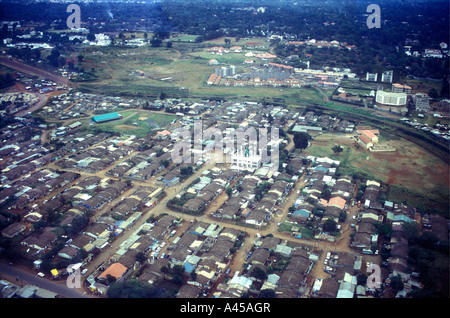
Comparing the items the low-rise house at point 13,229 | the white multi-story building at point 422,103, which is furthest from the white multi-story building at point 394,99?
the low-rise house at point 13,229

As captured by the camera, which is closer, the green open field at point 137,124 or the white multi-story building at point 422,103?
the green open field at point 137,124

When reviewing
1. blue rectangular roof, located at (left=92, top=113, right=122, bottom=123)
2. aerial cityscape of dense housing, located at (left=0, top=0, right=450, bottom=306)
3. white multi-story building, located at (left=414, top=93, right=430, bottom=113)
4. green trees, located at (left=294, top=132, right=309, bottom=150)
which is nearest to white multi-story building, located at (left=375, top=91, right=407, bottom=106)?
aerial cityscape of dense housing, located at (left=0, top=0, right=450, bottom=306)

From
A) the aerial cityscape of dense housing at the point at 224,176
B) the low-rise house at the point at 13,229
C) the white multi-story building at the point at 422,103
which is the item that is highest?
the white multi-story building at the point at 422,103

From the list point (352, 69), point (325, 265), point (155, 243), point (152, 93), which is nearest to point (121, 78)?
point (152, 93)

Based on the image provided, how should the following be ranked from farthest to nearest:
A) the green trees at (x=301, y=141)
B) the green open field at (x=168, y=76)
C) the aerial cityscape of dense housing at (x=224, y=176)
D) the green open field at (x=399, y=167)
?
1. the green open field at (x=168, y=76)
2. the green trees at (x=301, y=141)
3. the green open field at (x=399, y=167)
4. the aerial cityscape of dense housing at (x=224, y=176)

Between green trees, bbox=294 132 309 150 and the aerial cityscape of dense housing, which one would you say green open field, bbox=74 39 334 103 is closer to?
the aerial cityscape of dense housing

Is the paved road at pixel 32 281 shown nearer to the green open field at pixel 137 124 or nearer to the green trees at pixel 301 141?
the green open field at pixel 137 124

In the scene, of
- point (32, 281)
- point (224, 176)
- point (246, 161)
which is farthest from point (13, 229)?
point (246, 161)
